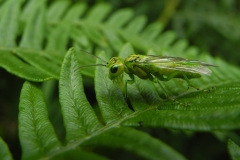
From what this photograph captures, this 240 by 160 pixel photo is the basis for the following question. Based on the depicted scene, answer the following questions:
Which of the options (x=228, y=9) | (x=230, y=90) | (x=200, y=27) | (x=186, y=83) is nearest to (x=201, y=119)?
(x=230, y=90)

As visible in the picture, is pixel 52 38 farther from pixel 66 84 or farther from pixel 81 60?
pixel 66 84

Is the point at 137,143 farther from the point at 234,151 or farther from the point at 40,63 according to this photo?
the point at 40,63

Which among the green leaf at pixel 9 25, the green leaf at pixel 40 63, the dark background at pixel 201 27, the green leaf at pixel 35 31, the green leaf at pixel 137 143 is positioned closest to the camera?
A: the green leaf at pixel 137 143

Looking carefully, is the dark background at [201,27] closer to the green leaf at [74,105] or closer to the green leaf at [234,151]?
the green leaf at [74,105]

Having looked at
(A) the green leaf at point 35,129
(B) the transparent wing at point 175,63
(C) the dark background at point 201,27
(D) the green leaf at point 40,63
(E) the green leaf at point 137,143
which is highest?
(C) the dark background at point 201,27

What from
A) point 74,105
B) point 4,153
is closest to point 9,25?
point 74,105

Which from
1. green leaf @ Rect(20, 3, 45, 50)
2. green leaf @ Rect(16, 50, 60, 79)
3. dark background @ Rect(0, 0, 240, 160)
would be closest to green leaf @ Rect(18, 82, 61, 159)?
green leaf @ Rect(16, 50, 60, 79)

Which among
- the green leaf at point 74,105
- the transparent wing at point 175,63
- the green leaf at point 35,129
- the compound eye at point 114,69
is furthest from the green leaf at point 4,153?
the transparent wing at point 175,63
